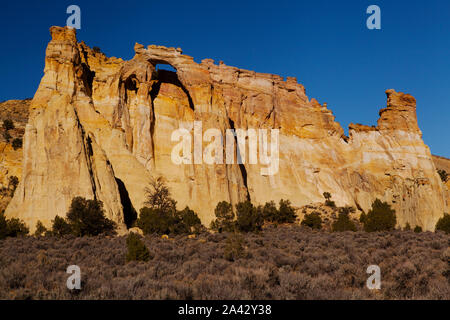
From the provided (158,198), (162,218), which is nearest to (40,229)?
(162,218)

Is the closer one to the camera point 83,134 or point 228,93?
point 83,134

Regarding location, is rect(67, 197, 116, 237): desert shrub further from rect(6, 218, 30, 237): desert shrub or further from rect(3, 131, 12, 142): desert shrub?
rect(3, 131, 12, 142): desert shrub

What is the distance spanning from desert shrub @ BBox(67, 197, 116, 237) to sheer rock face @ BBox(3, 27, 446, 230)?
236 centimetres

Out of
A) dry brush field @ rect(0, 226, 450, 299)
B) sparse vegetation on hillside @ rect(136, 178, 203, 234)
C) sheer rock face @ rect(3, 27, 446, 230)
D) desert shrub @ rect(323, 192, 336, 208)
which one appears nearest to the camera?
dry brush field @ rect(0, 226, 450, 299)

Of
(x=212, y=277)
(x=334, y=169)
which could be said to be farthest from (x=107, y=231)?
(x=334, y=169)

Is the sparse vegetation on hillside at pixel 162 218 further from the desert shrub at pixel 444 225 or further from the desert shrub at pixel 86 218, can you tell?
the desert shrub at pixel 444 225

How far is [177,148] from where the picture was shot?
138 feet

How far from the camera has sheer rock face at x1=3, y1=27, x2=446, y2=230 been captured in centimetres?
3053

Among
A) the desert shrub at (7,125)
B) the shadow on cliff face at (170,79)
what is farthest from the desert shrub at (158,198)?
the desert shrub at (7,125)

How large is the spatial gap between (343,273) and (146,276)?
5361 mm

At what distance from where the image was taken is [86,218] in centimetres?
2484

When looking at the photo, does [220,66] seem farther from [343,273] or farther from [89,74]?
[343,273]

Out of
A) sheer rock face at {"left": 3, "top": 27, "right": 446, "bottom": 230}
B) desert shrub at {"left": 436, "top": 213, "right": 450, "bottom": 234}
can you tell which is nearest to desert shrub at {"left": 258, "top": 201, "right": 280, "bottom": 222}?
sheer rock face at {"left": 3, "top": 27, "right": 446, "bottom": 230}
